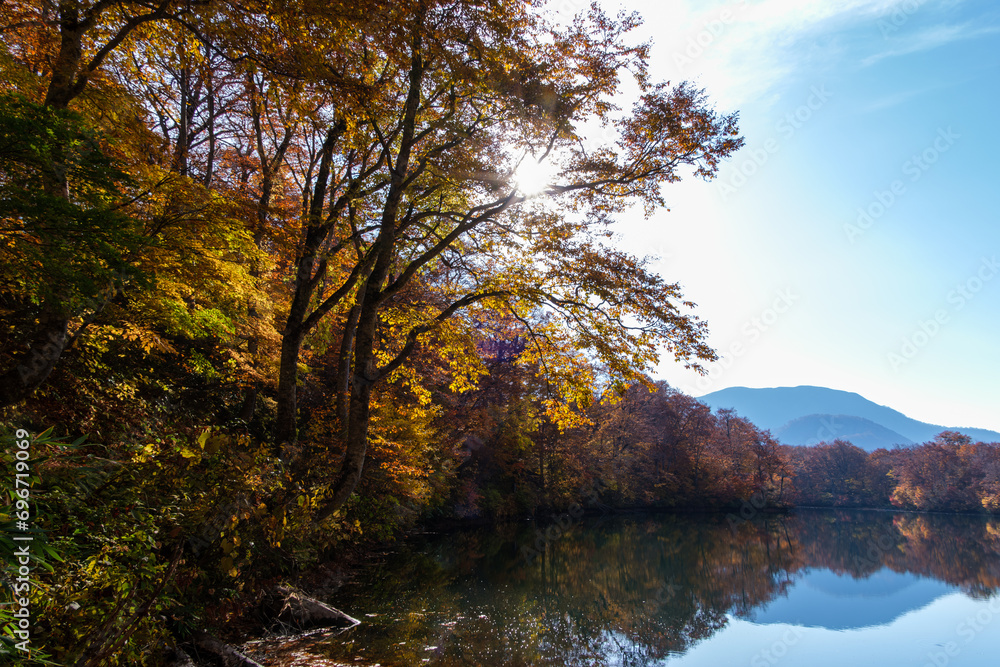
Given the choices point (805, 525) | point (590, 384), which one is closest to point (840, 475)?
point (805, 525)

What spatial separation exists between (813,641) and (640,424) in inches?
1040

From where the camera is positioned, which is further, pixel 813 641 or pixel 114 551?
pixel 813 641

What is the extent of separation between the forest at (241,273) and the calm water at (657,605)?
99.5 inches

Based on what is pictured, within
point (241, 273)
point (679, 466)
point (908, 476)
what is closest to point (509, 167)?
point (241, 273)

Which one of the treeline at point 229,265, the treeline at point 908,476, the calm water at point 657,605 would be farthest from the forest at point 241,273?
the treeline at point 908,476

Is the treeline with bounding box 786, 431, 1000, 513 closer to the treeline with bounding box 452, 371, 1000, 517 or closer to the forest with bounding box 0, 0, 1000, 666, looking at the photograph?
the treeline with bounding box 452, 371, 1000, 517

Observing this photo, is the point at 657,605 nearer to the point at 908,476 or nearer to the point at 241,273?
the point at 241,273

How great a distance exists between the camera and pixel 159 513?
18.0 ft

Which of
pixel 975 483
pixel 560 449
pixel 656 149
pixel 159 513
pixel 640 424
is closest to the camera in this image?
pixel 159 513

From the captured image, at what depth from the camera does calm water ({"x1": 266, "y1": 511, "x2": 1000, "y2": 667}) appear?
869 centimetres

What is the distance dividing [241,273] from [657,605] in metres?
13.0

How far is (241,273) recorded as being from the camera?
6.59 meters

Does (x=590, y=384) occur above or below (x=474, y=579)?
above

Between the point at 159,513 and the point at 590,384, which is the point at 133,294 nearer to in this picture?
the point at 159,513
